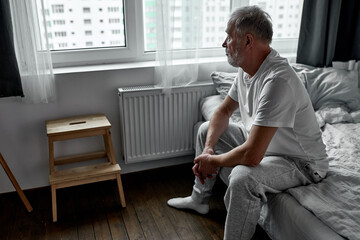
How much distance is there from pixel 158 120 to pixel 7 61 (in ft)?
3.16

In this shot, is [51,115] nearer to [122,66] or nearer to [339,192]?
[122,66]

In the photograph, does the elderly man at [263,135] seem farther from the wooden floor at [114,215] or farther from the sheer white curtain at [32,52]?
the sheer white curtain at [32,52]

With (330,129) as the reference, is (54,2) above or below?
above

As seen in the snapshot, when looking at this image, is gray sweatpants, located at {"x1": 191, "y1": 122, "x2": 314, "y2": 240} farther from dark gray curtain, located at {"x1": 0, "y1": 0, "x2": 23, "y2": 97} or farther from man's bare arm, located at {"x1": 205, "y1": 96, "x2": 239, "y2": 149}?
dark gray curtain, located at {"x1": 0, "y1": 0, "x2": 23, "y2": 97}

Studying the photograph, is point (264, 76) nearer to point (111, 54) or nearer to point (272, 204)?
point (272, 204)

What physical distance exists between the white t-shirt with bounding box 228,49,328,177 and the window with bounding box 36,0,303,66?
73 cm

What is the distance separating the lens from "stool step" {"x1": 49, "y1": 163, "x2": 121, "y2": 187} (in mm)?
1921

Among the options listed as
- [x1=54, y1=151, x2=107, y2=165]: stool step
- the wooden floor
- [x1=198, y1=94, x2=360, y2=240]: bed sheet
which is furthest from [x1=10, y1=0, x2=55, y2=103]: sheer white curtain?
[x1=198, y1=94, x2=360, y2=240]: bed sheet

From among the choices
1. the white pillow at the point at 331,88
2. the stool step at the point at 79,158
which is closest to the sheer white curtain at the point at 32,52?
the stool step at the point at 79,158

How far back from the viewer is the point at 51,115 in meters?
2.15

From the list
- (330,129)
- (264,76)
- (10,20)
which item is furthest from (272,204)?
(10,20)

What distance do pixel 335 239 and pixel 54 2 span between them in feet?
6.33

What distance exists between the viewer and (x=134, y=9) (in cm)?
223

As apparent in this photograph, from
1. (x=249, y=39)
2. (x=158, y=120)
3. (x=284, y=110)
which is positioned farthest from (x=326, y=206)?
(x=158, y=120)
